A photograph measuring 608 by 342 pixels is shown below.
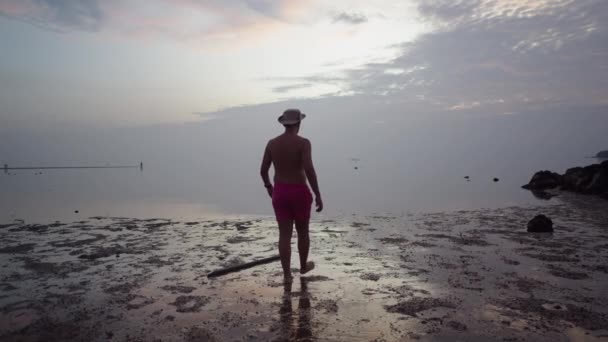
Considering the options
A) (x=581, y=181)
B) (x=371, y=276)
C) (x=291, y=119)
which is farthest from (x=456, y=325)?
(x=581, y=181)

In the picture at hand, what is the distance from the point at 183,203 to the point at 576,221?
64.2 feet

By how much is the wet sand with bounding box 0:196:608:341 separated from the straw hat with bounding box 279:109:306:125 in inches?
102

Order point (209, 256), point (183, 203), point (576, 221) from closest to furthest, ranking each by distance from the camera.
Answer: point (209, 256) → point (576, 221) → point (183, 203)

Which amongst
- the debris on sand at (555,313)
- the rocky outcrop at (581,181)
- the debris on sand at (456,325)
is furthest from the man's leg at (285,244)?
the rocky outcrop at (581,181)

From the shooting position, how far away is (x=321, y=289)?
6.01 meters

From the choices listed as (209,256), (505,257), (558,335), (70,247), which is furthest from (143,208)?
(558,335)

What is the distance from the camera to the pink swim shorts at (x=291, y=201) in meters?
6.45

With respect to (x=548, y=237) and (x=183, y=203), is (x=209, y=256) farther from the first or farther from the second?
(x=183, y=203)

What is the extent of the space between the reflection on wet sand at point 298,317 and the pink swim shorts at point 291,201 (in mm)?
1137

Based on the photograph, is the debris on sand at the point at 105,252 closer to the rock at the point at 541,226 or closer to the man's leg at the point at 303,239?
the man's leg at the point at 303,239

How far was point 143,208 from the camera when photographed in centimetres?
2155

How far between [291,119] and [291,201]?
1.33 meters

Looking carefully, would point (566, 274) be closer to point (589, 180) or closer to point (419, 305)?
point (419, 305)

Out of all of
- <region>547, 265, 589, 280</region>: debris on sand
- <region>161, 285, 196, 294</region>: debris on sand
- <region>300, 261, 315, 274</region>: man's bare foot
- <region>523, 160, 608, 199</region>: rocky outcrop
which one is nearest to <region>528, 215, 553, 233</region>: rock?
<region>547, 265, 589, 280</region>: debris on sand
